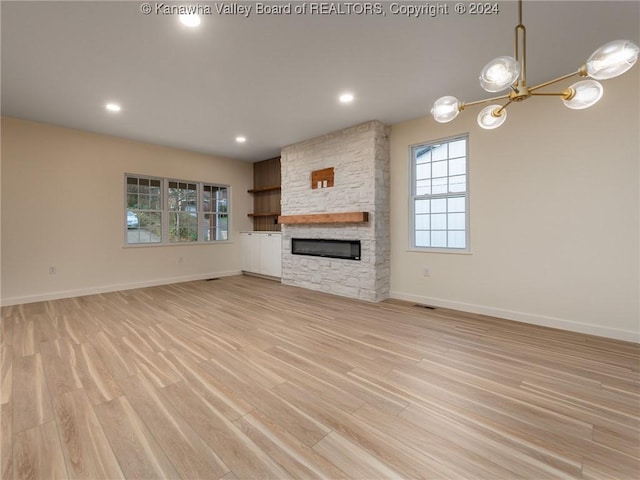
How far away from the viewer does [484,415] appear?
176 cm

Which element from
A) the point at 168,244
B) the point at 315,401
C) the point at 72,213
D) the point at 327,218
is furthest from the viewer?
the point at 168,244

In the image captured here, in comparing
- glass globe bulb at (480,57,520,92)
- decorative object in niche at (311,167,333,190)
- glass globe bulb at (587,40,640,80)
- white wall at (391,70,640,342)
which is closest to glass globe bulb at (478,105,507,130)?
glass globe bulb at (480,57,520,92)

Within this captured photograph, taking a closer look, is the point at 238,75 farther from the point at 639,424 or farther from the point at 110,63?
the point at 639,424

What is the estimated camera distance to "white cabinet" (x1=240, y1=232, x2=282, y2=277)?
6195mm

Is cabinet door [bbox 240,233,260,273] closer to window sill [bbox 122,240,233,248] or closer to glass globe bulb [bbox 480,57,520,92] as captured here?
window sill [bbox 122,240,233,248]

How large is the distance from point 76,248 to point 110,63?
3.38m

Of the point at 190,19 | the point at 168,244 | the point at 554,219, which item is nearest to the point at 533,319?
the point at 554,219

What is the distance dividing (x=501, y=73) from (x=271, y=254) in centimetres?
532

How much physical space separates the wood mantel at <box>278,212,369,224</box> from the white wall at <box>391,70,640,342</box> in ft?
4.15

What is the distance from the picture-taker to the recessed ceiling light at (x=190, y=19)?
224 cm

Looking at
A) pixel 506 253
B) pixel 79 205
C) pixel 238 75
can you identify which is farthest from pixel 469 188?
pixel 79 205

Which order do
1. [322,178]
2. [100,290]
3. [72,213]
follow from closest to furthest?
1. [72,213]
2. [100,290]
3. [322,178]

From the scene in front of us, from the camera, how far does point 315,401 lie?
1903mm

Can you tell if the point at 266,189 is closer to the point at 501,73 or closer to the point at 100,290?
the point at 100,290
